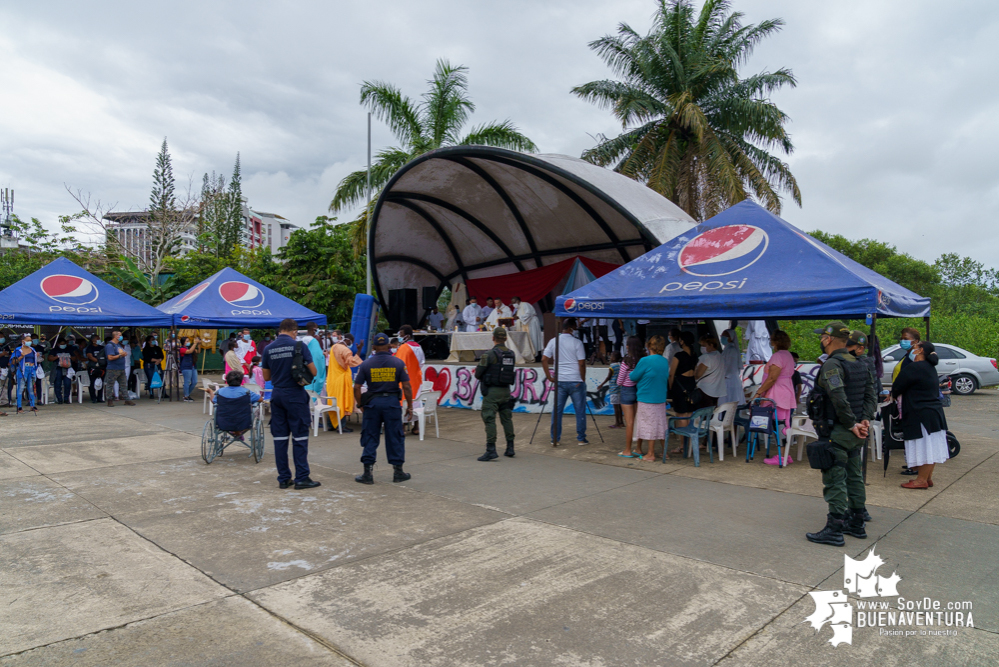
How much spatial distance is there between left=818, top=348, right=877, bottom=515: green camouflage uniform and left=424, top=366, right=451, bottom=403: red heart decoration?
1022 centimetres

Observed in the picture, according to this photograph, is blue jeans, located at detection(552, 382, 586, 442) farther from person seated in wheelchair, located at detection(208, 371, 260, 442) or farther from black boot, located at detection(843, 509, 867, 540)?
Answer: black boot, located at detection(843, 509, 867, 540)

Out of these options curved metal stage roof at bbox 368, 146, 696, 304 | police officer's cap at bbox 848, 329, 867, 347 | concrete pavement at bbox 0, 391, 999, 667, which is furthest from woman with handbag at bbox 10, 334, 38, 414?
police officer's cap at bbox 848, 329, 867, 347

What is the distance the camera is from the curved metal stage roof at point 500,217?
1397cm

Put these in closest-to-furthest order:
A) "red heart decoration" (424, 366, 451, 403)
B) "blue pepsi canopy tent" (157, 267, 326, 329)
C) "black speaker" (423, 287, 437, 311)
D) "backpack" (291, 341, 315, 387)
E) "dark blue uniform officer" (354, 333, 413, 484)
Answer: "backpack" (291, 341, 315, 387) < "dark blue uniform officer" (354, 333, 413, 484) < "red heart decoration" (424, 366, 451, 403) < "blue pepsi canopy tent" (157, 267, 326, 329) < "black speaker" (423, 287, 437, 311)

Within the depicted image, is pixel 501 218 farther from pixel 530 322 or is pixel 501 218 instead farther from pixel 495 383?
pixel 495 383

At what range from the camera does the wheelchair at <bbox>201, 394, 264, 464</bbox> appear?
318 inches

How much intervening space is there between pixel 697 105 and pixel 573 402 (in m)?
16.6

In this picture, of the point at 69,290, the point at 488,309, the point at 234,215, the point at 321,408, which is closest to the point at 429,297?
the point at 488,309

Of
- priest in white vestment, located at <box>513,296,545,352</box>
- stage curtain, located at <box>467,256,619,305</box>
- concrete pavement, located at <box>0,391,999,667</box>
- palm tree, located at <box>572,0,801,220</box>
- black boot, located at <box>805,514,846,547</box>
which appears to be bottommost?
concrete pavement, located at <box>0,391,999,667</box>

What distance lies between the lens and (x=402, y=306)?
22062 mm

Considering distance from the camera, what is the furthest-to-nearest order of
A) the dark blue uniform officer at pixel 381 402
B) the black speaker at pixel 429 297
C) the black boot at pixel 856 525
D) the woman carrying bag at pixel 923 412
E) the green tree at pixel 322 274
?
the green tree at pixel 322 274
the black speaker at pixel 429 297
the dark blue uniform officer at pixel 381 402
the woman carrying bag at pixel 923 412
the black boot at pixel 856 525

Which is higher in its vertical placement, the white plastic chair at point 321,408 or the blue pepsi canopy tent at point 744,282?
the blue pepsi canopy tent at point 744,282

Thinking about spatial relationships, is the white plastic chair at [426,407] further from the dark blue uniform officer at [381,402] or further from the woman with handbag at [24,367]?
the woman with handbag at [24,367]

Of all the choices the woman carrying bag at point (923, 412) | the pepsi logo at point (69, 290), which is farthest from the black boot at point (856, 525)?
the pepsi logo at point (69, 290)
